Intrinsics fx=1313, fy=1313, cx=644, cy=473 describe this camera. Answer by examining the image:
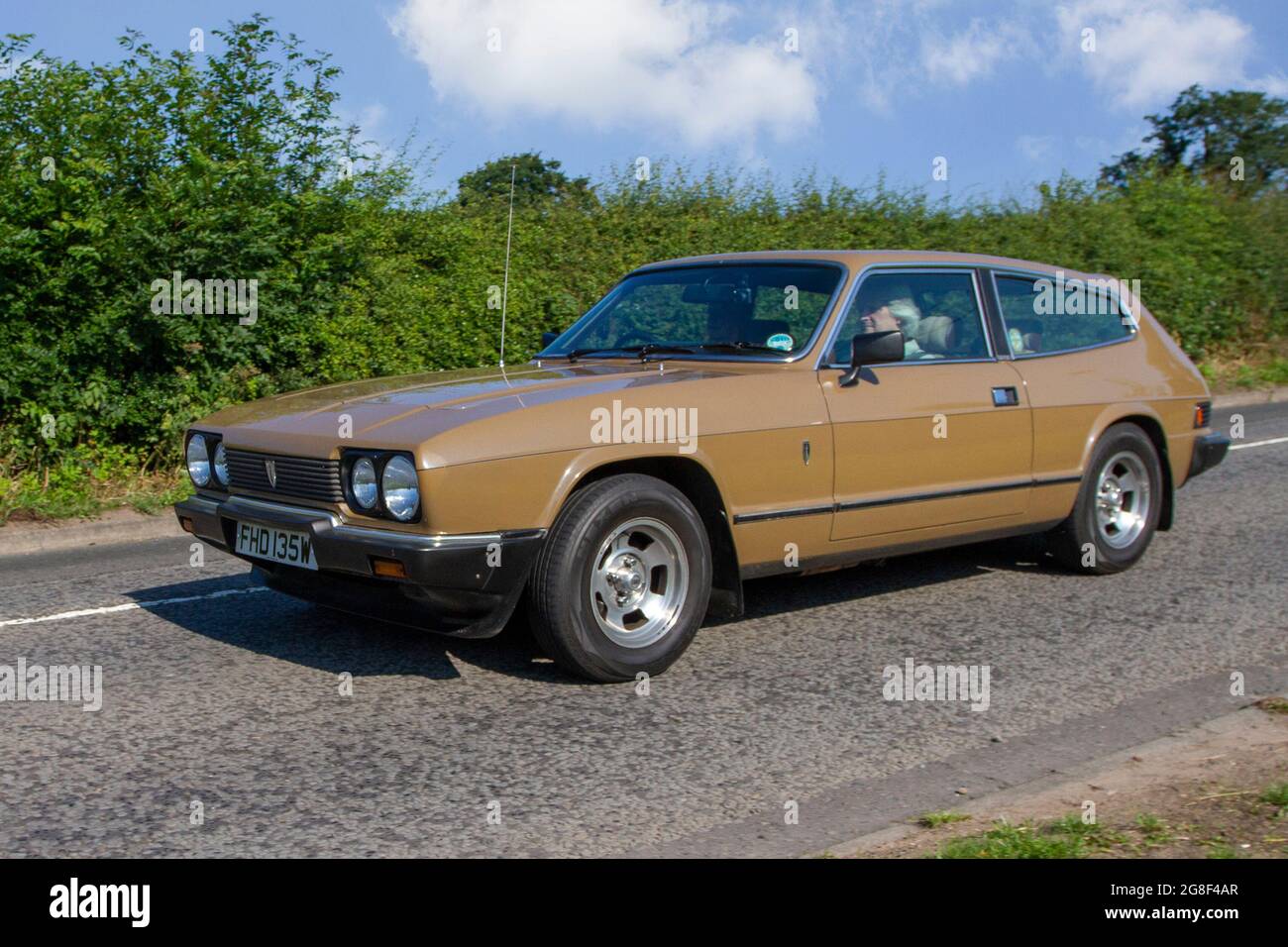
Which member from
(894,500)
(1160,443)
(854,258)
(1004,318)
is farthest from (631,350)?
(1160,443)

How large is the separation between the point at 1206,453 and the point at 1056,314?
1.42m

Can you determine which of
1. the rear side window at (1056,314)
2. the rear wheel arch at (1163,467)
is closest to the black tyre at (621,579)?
the rear side window at (1056,314)

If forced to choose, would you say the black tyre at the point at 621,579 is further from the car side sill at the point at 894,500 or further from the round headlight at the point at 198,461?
the round headlight at the point at 198,461

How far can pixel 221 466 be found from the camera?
5648 millimetres

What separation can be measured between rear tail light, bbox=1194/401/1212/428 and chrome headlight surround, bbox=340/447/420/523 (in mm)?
5102

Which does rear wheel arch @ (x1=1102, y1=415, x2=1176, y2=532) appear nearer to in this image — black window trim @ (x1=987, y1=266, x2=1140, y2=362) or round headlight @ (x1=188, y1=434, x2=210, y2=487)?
black window trim @ (x1=987, y1=266, x2=1140, y2=362)

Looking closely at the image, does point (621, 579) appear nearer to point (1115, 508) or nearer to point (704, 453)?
point (704, 453)

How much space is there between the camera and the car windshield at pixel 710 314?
603 centimetres

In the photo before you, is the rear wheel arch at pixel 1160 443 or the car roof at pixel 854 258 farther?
the rear wheel arch at pixel 1160 443

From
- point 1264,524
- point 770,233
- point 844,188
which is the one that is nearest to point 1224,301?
point 844,188

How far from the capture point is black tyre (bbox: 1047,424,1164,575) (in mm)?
7035

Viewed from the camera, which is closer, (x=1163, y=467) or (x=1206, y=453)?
(x=1163, y=467)

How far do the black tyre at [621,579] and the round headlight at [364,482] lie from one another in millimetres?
655
